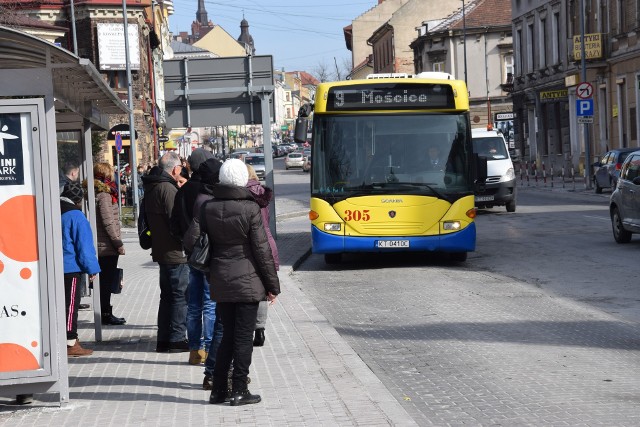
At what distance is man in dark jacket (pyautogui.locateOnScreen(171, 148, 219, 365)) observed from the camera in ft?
32.1

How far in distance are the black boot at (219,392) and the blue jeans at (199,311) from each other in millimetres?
1446

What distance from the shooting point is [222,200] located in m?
8.15

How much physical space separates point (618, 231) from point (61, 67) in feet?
49.7

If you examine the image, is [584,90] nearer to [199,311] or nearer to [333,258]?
[333,258]

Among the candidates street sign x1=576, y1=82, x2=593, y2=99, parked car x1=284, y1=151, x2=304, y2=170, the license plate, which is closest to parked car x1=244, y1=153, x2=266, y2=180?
parked car x1=284, y1=151, x2=304, y2=170

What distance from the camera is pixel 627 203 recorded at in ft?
68.7

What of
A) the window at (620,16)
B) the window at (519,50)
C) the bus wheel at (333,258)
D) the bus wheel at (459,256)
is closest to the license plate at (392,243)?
the bus wheel at (459,256)

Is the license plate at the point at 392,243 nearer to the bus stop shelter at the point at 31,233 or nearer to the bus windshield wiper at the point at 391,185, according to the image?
the bus windshield wiper at the point at 391,185

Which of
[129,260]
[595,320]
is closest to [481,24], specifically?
[129,260]

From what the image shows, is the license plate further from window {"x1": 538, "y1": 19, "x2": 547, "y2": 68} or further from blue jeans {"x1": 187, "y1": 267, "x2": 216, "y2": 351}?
window {"x1": 538, "y1": 19, "x2": 547, "y2": 68}

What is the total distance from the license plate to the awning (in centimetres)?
778

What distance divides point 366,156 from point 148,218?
8179 millimetres

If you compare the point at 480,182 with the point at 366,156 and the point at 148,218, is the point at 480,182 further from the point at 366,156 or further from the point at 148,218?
the point at 148,218

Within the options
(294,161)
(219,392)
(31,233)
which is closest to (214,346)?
(219,392)
